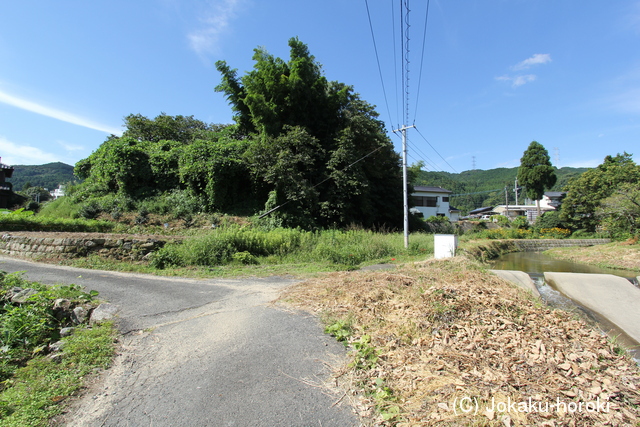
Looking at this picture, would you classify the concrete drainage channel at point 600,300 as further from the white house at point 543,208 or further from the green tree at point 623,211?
the white house at point 543,208

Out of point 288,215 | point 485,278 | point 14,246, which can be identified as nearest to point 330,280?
point 485,278

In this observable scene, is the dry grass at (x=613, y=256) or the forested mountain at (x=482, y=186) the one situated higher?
the forested mountain at (x=482, y=186)

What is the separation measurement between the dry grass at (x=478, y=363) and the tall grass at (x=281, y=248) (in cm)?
528

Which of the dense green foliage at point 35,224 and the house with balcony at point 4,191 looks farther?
the house with balcony at point 4,191

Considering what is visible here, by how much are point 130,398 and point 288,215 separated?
12.2 meters

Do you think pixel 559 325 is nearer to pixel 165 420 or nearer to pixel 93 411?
pixel 165 420

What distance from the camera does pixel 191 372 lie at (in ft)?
9.60

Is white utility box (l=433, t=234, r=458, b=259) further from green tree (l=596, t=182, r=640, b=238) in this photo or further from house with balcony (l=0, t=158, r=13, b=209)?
house with balcony (l=0, t=158, r=13, b=209)

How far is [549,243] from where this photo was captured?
24.2 meters

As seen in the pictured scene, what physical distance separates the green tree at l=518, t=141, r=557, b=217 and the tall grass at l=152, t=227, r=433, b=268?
2870 cm

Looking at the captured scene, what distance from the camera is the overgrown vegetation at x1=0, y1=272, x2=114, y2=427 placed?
99.4 inches

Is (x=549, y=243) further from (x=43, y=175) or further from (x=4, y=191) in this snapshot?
(x=43, y=175)

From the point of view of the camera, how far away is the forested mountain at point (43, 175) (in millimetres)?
68375

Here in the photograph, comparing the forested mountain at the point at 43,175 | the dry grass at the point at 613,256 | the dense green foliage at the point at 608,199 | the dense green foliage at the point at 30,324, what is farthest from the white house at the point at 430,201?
the forested mountain at the point at 43,175
